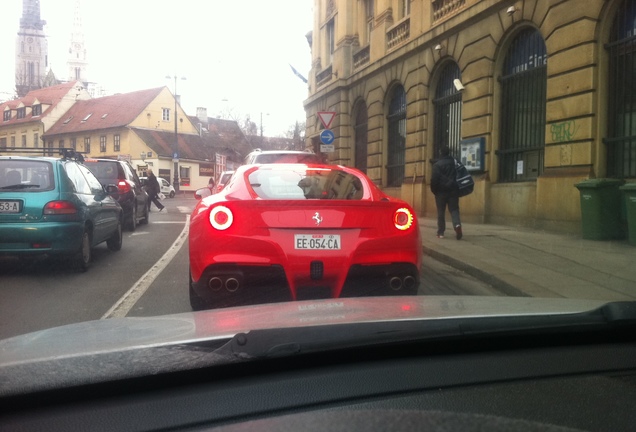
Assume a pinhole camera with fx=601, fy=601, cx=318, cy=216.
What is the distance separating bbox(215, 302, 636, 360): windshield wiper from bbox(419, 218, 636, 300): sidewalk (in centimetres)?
413

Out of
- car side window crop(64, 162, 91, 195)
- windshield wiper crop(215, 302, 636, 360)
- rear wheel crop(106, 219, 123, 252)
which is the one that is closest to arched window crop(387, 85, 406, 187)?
rear wheel crop(106, 219, 123, 252)

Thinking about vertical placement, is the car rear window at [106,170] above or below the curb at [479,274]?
above

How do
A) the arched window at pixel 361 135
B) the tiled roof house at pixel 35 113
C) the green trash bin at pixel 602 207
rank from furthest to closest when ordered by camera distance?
the tiled roof house at pixel 35 113 → the arched window at pixel 361 135 → the green trash bin at pixel 602 207

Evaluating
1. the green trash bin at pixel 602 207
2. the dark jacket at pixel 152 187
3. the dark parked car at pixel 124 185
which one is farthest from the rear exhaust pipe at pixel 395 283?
the dark jacket at pixel 152 187

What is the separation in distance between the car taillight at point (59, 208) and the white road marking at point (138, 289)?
1.29m

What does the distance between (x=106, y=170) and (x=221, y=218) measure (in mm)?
10905

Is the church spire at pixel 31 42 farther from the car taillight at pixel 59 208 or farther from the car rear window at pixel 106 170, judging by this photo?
the car taillight at pixel 59 208

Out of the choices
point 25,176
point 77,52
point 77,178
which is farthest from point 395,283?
point 77,52

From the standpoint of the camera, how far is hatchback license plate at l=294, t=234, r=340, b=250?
4961 mm

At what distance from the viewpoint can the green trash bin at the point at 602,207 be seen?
34.9 feet

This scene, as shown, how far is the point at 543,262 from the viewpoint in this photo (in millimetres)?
8797

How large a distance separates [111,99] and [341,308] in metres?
74.4

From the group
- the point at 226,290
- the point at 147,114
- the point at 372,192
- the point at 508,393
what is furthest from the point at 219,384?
the point at 147,114

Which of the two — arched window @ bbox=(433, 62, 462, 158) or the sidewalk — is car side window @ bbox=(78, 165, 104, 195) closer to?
the sidewalk
